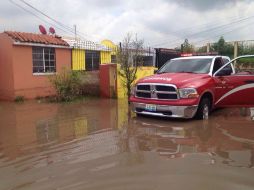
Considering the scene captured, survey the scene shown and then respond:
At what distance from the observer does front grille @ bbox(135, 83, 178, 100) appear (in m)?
9.36

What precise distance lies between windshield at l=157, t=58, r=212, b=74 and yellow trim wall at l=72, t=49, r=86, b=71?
32.2 ft

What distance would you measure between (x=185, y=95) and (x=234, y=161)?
3.39m

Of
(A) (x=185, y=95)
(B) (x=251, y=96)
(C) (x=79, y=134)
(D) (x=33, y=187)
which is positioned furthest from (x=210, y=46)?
(D) (x=33, y=187)

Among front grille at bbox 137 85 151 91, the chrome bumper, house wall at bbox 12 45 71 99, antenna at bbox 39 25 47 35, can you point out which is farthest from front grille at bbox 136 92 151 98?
antenna at bbox 39 25 47 35

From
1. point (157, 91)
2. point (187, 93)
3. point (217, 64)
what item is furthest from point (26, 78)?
point (187, 93)

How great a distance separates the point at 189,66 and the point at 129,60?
5.31 metres

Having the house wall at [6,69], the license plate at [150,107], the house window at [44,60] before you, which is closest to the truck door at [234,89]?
the license plate at [150,107]

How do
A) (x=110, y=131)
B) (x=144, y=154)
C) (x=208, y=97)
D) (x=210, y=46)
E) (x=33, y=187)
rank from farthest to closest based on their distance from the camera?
1. (x=210, y=46)
2. (x=208, y=97)
3. (x=110, y=131)
4. (x=144, y=154)
5. (x=33, y=187)

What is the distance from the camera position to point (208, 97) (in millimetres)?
9938

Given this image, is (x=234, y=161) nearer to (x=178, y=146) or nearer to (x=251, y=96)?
(x=178, y=146)

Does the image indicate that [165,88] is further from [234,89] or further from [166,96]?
[234,89]

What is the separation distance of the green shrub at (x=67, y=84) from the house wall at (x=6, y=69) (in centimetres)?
216

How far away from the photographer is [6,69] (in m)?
17.0

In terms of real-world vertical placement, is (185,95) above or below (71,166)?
above
